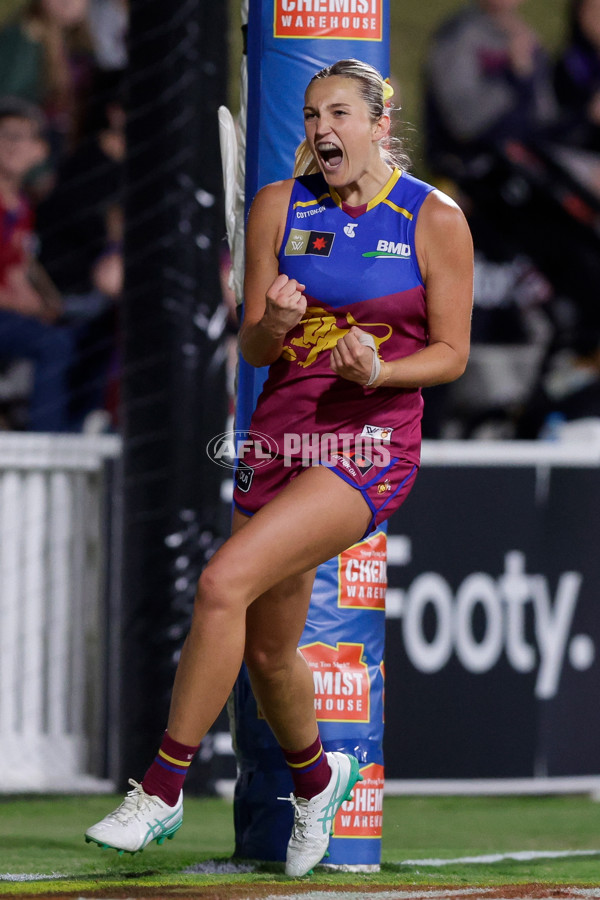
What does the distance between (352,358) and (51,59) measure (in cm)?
656

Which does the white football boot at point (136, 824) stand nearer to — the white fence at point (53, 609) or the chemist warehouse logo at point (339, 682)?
the chemist warehouse logo at point (339, 682)

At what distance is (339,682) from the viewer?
4.36m

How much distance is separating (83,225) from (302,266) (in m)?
5.44

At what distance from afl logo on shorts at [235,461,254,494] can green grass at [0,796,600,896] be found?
3.17 feet

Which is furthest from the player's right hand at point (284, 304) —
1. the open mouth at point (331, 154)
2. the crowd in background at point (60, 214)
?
the crowd in background at point (60, 214)

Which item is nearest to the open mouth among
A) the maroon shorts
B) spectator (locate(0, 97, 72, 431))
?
the maroon shorts

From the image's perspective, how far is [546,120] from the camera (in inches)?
417

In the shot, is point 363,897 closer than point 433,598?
Yes

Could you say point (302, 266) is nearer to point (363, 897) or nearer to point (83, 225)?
point (363, 897)

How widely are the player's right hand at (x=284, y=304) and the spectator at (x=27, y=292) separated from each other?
505 centimetres

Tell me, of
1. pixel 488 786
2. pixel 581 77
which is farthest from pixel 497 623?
pixel 581 77

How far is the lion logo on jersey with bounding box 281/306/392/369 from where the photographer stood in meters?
3.72

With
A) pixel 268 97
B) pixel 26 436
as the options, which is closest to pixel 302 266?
pixel 268 97

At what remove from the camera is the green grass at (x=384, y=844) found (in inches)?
158
